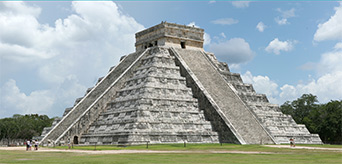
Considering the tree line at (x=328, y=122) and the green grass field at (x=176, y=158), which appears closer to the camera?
the green grass field at (x=176, y=158)

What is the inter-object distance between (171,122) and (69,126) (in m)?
8.80

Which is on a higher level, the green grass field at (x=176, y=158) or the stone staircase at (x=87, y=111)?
the stone staircase at (x=87, y=111)

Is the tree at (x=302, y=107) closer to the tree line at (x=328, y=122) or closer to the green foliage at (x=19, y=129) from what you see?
the tree line at (x=328, y=122)

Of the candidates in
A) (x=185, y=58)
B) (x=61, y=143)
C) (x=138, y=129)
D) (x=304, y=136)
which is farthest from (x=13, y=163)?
(x=304, y=136)

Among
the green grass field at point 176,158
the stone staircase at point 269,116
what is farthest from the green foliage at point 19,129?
the green grass field at point 176,158

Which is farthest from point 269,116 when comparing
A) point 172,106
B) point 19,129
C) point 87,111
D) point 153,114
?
point 19,129

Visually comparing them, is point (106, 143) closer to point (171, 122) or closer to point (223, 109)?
point (171, 122)

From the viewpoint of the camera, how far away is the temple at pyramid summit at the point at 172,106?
33.4 metres

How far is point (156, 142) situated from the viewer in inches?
1253

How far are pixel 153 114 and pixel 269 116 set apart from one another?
12.3 metres

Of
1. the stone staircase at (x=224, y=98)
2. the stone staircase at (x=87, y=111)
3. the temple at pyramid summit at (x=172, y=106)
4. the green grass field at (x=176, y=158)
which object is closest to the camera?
the green grass field at (x=176, y=158)

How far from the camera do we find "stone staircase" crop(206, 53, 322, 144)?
38.4 m

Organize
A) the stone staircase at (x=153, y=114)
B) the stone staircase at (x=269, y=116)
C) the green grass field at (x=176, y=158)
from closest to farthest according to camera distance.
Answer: the green grass field at (x=176, y=158), the stone staircase at (x=153, y=114), the stone staircase at (x=269, y=116)

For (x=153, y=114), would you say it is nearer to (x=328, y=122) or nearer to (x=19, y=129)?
(x=328, y=122)
